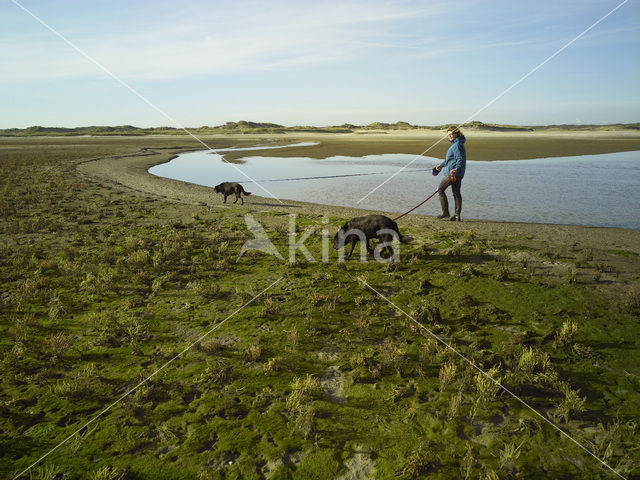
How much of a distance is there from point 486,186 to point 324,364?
21.6 m

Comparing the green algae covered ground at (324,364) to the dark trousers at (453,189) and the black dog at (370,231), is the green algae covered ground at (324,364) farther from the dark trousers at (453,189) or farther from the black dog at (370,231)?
the dark trousers at (453,189)

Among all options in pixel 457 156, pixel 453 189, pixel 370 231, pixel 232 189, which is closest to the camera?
pixel 370 231

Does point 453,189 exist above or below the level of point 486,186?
above

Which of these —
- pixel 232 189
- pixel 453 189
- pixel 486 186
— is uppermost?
pixel 453 189

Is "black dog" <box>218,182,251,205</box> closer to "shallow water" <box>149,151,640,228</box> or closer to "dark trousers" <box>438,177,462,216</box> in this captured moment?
"shallow water" <box>149,151,640,228</box>

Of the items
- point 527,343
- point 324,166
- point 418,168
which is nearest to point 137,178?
point 324,166

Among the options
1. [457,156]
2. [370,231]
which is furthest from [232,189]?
[457,156]

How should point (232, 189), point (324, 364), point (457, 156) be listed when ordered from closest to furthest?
point (324, 364) → point (457, 156) → point (232, 189)

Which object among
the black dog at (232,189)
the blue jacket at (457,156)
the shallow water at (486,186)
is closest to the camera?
the blue jacket at (457,156)

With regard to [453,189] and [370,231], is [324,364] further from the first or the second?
[453,189]

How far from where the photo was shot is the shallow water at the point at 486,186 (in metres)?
16.7

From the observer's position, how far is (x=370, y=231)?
10.8 metres

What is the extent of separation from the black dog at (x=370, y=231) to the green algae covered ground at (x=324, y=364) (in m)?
0.81

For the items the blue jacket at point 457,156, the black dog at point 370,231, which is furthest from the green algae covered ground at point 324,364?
the blue jacket at point 457,156
